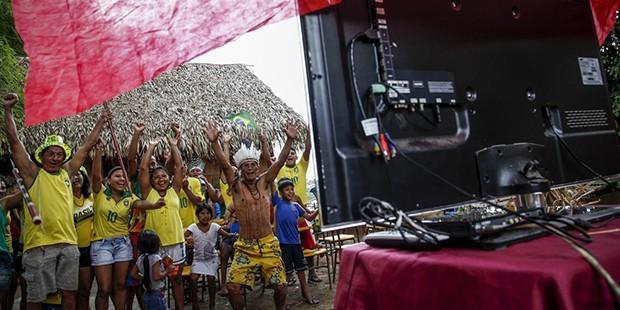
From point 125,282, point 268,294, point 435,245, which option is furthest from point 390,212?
point 268,294

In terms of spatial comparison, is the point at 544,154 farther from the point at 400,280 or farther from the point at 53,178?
the point at 53,178

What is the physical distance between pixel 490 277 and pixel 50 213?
438cm

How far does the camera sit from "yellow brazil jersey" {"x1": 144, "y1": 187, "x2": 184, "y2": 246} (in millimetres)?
5246

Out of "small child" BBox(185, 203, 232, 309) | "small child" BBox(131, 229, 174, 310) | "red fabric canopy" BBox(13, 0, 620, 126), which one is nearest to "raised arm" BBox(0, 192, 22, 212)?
"small child" BBox(131, 229, 174, 310)

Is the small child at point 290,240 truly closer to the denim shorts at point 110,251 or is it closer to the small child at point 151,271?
the small child at point 151,271

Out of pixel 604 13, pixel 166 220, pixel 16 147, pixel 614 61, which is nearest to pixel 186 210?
pixel 166 220

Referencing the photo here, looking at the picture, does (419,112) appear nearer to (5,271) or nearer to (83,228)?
(83,228)

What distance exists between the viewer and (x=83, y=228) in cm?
495

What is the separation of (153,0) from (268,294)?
5.66m

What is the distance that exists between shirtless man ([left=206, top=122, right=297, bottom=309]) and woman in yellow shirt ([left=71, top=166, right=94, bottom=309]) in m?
1.59

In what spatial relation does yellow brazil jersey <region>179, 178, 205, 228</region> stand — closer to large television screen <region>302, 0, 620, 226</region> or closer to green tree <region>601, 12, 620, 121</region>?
large television screen <region>302, 0, 620, 226</region>

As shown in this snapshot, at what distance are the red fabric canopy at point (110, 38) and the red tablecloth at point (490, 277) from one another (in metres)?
0.94

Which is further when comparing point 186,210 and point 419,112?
point 186,210

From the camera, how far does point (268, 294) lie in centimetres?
654
